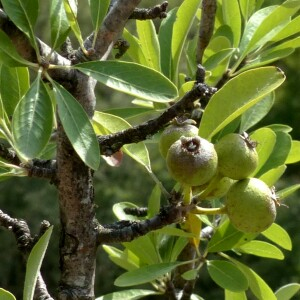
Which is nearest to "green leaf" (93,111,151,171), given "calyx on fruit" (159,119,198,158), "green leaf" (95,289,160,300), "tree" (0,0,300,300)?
"tree" (0,0,300,300)

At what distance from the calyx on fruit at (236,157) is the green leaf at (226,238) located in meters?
0.23

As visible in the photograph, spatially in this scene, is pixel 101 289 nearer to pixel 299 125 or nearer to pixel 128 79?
pixel 299 125

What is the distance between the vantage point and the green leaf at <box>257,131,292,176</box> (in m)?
1.00

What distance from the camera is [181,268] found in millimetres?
1184

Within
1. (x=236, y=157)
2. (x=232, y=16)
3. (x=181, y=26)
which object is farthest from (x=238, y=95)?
(x=232, y=16)

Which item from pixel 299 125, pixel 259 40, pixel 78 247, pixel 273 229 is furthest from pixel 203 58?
pixel 299 125

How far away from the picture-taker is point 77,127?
788 mm

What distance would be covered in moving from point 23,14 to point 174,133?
8.2 inches

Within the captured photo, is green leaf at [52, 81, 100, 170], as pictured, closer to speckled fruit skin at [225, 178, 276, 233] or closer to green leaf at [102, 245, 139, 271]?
speckled fruit skin at [225, 178, 276, 233]

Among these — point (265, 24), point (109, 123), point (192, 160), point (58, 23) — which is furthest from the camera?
point (265, 24)

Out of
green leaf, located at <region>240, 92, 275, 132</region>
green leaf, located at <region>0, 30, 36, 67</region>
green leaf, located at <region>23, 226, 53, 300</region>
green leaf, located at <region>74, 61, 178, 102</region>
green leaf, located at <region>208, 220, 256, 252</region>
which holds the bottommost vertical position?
green leaf, located at <region>208, 220, 256, 252</region>

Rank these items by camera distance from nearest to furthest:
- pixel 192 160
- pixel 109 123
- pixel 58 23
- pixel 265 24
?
pixel 192 160 → pixel 58 23 → pixel 109 123 → pixel 265 24

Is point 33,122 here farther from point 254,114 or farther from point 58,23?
point 254,114

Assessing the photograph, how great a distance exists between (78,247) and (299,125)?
473 centimetres
